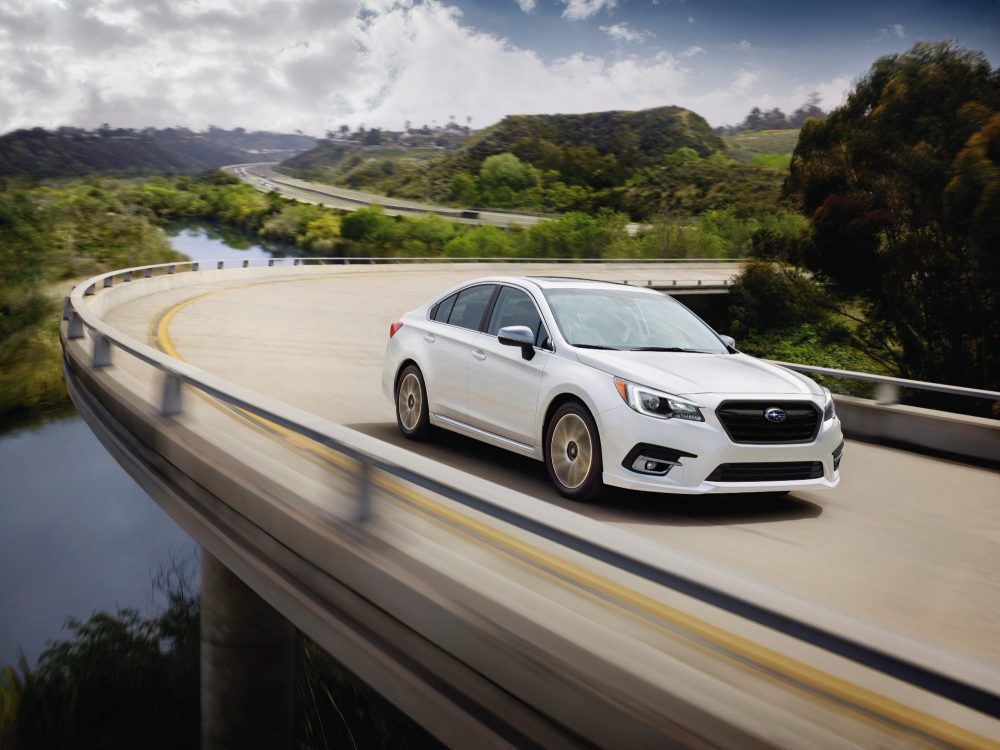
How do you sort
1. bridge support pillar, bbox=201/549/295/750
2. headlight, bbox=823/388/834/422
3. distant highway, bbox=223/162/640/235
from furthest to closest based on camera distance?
distant highway, bbox=223/162/640/235
bridge support pillar, bbox=201/549/295/750
headlight, bbox=823/388/834/422

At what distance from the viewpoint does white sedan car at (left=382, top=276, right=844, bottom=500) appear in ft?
22.0

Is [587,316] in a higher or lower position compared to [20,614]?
higher

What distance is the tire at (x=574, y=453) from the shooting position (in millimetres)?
6977

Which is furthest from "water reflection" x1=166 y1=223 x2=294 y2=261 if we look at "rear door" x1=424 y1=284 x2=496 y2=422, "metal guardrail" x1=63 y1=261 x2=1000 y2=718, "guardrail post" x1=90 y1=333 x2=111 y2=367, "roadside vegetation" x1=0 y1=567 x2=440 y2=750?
"metal guardrail" x1=63 y1=261 x2=1000 y2=718

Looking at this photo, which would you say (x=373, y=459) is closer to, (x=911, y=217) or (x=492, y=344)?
(x=492, y=344)

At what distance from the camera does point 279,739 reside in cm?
1234

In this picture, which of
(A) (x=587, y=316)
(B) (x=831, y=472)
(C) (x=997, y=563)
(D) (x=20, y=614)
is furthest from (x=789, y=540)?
(D) (x=20, y=614)

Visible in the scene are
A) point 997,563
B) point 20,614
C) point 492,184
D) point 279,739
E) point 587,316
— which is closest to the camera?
point 997,563

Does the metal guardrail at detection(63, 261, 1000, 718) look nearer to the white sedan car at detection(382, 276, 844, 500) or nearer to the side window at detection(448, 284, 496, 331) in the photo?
the white sedan car at detection(382, 276, 844, 500)

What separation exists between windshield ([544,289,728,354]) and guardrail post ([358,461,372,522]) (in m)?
2.87

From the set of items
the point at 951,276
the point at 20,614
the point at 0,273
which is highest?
the point at 951,276

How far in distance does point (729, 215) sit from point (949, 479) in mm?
95878

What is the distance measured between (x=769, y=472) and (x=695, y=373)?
2.73 ft

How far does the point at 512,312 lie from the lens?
8406 millimetres
